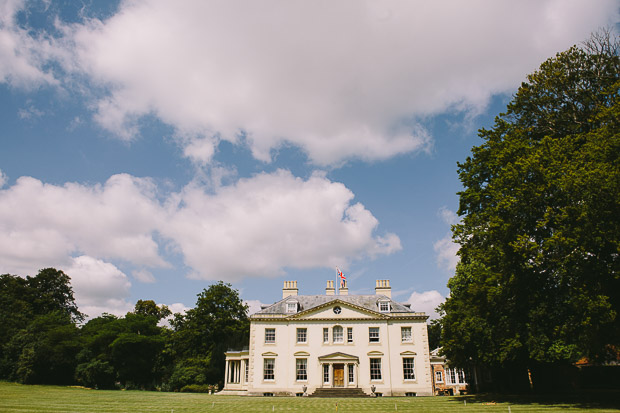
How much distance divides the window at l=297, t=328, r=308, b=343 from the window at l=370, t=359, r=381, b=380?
20.8 ft

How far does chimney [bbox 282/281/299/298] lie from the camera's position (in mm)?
42250

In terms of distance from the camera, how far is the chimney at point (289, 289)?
1663 inches

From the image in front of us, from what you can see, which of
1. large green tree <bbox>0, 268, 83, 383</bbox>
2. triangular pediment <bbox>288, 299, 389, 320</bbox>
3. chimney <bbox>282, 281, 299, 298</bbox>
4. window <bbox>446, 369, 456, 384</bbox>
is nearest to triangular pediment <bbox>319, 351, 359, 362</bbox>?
triangular pediment <bbox>288, 299, 389, 320</bbox>

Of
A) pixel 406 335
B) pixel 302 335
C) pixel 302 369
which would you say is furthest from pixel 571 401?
pixel 302 335

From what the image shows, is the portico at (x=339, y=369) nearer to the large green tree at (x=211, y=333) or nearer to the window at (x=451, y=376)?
the large green tree at (x=211, y=333)

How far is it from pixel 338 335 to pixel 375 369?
439 centimetres

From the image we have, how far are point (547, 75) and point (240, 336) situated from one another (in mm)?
35893

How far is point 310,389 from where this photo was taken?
117ft

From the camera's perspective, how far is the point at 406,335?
3747cm

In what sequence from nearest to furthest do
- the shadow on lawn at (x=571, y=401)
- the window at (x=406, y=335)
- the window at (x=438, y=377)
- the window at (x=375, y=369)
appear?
the shadow on lawn at (x=571, y=401)
the window at (x=375, y=369)
the window at (x=406, y=335)
the window at (x=438, y=377)

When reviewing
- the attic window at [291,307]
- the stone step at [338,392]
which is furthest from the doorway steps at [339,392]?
the attic window at [291,307]

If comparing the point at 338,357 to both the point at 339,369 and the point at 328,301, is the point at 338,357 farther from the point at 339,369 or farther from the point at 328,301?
the point at 328,301

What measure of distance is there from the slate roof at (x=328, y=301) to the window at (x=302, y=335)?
82.7 inches

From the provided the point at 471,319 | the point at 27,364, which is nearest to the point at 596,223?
the point at 471,319
